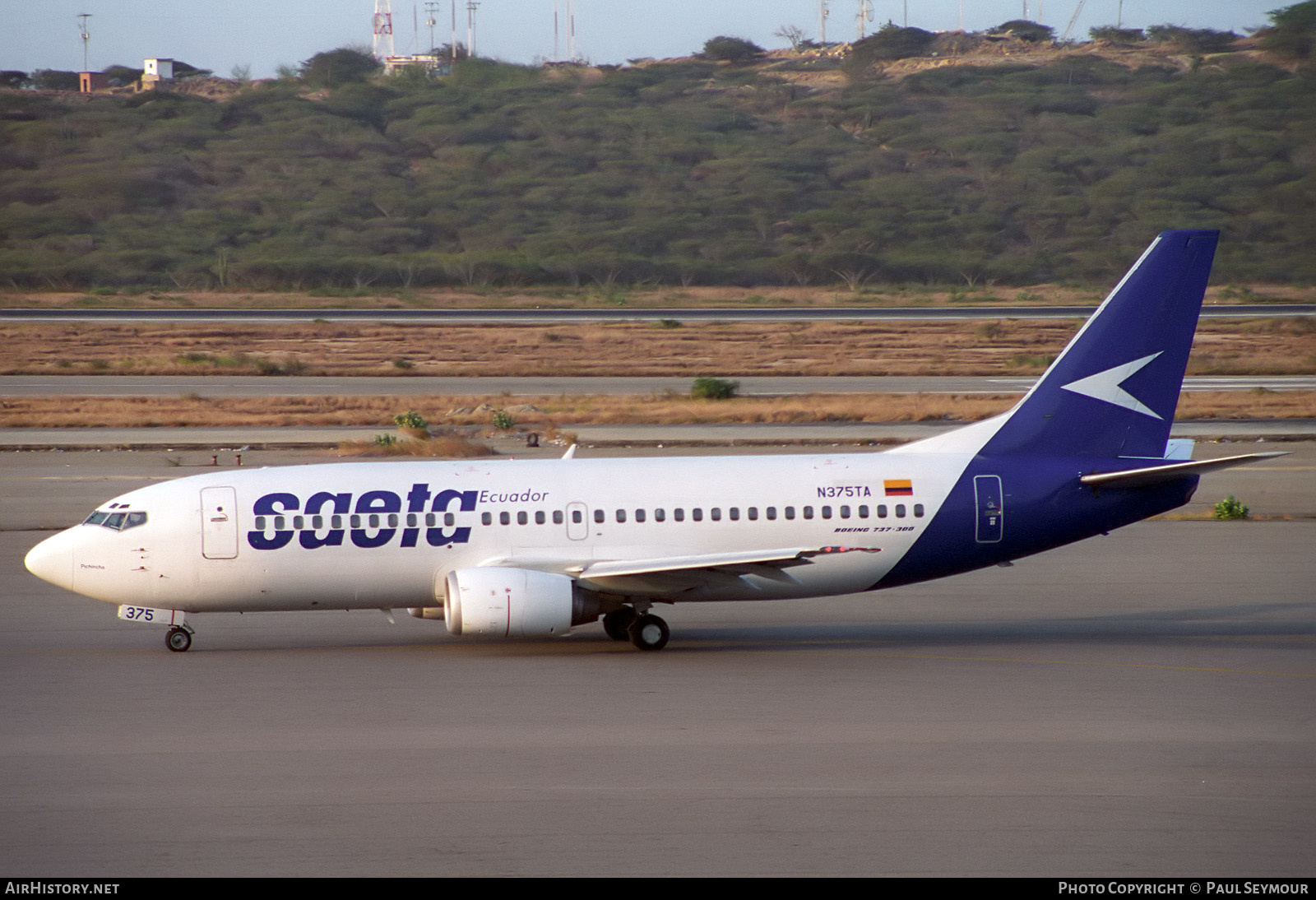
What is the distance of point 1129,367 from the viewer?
74.8 feet

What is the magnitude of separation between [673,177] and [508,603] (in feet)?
439

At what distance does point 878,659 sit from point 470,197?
13075cm

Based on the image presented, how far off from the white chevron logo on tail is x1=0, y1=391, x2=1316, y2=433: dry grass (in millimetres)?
26800

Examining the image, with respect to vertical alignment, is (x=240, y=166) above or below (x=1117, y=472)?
above

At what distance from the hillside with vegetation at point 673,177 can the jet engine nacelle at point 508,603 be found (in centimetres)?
10216

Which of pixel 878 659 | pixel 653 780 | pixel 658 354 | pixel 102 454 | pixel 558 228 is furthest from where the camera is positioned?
pixel 558 228

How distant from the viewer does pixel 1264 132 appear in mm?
145000

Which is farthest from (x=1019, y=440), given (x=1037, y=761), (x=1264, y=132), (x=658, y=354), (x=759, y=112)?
(x=759, y=112)

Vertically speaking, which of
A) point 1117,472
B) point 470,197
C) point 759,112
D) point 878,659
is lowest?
point 878,659

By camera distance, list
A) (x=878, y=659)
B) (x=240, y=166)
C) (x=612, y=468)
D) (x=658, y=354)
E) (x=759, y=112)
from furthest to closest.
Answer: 1. (x=759, y=112)
2. (x=240, y=166)
3. (x=658, y=354)
4. (x=612, y=468)
5. (x=878, y=659)

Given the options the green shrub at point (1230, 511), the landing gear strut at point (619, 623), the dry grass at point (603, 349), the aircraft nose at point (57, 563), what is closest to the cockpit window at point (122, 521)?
the aircraft nose at point (57, 563)

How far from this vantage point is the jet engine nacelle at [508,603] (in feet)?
65.5

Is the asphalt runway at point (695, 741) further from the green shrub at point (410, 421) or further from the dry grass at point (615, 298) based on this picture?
the dry grass at point (615, 298)

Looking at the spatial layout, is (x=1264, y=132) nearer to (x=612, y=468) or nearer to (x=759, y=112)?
(x=759, y=112)
